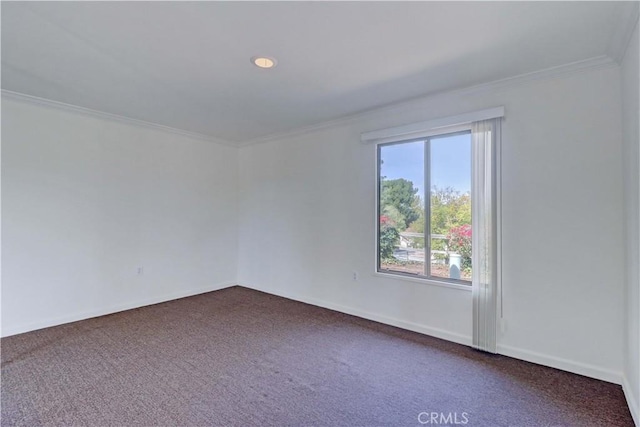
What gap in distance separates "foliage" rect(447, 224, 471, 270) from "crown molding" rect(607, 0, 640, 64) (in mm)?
1692

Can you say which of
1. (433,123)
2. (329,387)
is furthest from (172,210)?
(433,123)

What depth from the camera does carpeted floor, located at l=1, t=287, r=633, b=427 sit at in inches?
78.0

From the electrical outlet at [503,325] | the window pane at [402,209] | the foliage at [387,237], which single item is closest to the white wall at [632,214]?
the electrical outlet at [503,325]

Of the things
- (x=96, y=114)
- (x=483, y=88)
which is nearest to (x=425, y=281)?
(x=483, y=88)

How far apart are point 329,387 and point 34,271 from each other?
3.45m

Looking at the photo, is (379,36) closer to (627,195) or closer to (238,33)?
(238,33)

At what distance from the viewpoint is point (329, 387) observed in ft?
7.57

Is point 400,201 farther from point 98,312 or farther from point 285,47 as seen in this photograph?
point 98,312

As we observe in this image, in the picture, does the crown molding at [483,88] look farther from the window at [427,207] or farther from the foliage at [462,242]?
the foliage at [462,242]

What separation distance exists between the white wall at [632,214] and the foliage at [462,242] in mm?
1144

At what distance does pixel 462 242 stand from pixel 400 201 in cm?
82

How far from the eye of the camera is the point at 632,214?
6.79 feet

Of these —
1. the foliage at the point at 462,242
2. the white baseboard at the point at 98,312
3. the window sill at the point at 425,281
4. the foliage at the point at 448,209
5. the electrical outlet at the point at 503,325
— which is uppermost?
the foliage at the point at 448,209

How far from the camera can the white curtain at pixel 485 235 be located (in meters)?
2.84
